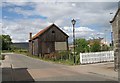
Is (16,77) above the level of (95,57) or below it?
→ below

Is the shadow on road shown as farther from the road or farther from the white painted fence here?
the white painted fence

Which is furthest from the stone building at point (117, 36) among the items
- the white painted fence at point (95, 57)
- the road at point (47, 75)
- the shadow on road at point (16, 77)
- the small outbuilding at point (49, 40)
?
the small outbuilding at point (49, 40)

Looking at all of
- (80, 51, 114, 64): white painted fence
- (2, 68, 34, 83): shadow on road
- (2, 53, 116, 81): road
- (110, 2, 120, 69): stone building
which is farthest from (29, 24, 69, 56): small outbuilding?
(2, 68, 34, 83): shadow on road

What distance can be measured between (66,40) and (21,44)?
98.9m

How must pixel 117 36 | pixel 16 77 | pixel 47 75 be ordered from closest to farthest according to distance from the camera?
pixel 16 77 < pixel 47 75 < pixel 117 36

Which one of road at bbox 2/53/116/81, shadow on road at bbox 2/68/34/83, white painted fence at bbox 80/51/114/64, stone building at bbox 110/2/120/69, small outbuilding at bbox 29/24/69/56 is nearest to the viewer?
shadow on road at bbox 2/68/34/83

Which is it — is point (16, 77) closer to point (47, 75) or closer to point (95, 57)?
point (47, 75)

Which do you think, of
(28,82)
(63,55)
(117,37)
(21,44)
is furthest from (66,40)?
(21,44)

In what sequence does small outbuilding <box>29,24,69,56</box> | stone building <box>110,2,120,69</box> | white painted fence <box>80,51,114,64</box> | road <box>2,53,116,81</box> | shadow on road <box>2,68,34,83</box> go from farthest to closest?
small outbuilding <box>29,24,69,56</box>, white painted fence <box>80,51,114,64</box>, stone building <box>110,2,120,69</box>, road <box>2,53,116,81</box>, shadow on road <box>2,68,34,83</box>

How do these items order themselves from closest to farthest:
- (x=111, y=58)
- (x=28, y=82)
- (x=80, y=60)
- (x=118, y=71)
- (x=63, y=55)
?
1. (x=28, y=82)
2. (x=118, y=71)
3. (x=80, y=60)
4. (x=111, y=58)
5. (x=63, y=55)

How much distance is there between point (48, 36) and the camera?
73.9m

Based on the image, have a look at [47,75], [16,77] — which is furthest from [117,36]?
[16,77]

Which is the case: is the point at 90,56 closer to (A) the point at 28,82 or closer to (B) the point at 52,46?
(A) the point at 28,82

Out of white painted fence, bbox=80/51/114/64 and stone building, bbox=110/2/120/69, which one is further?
white painted fence, bbox=80/51/114/64
